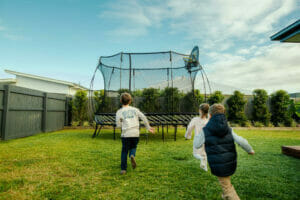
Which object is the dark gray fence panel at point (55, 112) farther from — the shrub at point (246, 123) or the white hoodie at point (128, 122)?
the shrub at point (246, 123)

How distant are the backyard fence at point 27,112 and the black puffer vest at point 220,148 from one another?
5.02 m

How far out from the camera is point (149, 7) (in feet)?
18.9

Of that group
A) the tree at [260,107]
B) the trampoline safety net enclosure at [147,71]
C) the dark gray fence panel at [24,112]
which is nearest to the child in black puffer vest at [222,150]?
the trampoline safety net enclosure at [147,71]

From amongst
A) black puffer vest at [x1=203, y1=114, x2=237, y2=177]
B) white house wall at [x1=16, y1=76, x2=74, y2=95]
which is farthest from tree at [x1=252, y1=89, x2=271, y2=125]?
white house wall at [x1=16, y1=76, x2=74, y2=95]

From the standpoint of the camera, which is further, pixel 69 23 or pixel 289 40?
pixel 69 23

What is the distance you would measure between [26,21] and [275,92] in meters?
14.4

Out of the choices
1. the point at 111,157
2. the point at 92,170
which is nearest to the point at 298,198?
the point at 92,170

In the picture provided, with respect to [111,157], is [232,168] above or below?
→ above

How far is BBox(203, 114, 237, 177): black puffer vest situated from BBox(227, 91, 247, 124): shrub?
7621 millimetres

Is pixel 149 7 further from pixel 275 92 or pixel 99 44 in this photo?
pixel 275 92

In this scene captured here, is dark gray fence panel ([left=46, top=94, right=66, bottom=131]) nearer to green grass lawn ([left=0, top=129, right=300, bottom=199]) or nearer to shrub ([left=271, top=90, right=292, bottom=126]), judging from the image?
green grass lawn ([left=0, top=129, right=300, bottom=199])

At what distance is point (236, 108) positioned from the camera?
8.06 m

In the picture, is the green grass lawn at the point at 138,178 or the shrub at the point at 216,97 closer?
the green grass lawn at the point at 138,178

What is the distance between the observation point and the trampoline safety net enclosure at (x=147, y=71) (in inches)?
192
